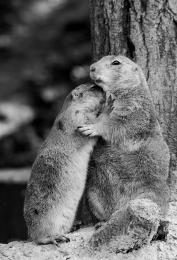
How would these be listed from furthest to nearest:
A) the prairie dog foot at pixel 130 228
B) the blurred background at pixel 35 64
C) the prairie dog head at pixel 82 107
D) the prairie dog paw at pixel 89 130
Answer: the blurred background at pixel 35 64 < the prairie dog head at pixel 82 107 < the prairie dog paw at pixel 89 130 < the prairie dog foot at pixel 130 228

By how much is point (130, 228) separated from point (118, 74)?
186 centimetres

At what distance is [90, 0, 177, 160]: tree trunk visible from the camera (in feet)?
22.4

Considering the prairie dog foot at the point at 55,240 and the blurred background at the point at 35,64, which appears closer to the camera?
the prairie dog foot at the point at 55,240

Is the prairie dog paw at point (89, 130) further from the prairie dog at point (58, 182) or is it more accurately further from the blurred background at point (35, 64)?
the blurred background at point (35, 64)

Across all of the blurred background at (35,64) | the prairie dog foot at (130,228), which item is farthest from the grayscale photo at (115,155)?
the blurred background at (35,64)

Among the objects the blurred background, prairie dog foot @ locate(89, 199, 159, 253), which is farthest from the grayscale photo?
the blurred background

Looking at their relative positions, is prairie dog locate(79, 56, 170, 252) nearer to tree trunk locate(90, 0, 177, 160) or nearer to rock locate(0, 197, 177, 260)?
rock locate(0, 197, 177, 260)

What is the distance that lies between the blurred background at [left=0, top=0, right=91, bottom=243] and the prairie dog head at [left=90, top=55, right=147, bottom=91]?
7341 millimetres

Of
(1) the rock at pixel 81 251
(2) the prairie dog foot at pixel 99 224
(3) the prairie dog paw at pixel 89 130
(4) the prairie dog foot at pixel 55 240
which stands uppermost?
(3) the prairie dog paw at pixel 89 130

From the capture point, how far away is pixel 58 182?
634 centimetres

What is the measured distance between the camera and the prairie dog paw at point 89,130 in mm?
6492

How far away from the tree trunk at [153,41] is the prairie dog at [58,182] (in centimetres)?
95

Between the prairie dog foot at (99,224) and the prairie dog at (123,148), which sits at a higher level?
the prairie dog at (123,148)

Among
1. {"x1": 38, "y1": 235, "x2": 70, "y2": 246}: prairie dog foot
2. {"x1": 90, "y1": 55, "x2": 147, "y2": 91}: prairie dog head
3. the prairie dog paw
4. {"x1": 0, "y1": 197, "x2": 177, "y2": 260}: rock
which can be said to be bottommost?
{"x1": 0, "y1": 197, "x2": 177, "y2": 260}: rock
